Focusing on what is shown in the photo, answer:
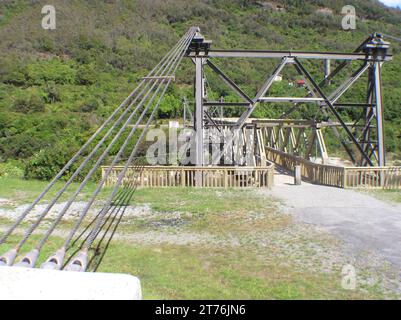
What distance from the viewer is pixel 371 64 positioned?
14289 millimetres

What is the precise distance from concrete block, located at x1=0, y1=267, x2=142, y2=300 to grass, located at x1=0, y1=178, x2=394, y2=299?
243 cm

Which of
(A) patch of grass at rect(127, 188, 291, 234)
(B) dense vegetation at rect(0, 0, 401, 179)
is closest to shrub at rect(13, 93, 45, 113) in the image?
(B) dense vegetation at rect(0, 0, 401, 179)

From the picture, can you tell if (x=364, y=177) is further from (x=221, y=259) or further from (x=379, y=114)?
(x=221, y=259)

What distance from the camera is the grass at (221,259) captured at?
499cm

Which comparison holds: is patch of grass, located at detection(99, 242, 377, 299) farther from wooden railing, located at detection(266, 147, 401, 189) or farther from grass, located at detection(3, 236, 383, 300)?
wooden railing, located at detection(266, 147, 401, 189)

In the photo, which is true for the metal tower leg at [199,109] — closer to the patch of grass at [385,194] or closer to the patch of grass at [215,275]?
the patch of grass at [385,194]

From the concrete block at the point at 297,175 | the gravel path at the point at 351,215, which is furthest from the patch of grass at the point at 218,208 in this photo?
the concrete block at the point at 297,175

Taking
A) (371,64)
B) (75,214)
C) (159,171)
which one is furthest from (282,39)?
(75,214)

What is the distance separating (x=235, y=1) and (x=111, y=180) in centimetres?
6098

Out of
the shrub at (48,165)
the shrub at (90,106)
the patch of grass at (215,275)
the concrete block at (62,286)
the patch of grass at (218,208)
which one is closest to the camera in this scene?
the concrete block at (62,286)

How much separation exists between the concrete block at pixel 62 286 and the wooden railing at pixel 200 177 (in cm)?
1028

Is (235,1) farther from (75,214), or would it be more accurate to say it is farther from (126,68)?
(75,214)

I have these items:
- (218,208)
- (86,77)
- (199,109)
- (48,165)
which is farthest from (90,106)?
(218,208)

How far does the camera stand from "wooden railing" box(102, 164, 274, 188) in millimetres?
12820
